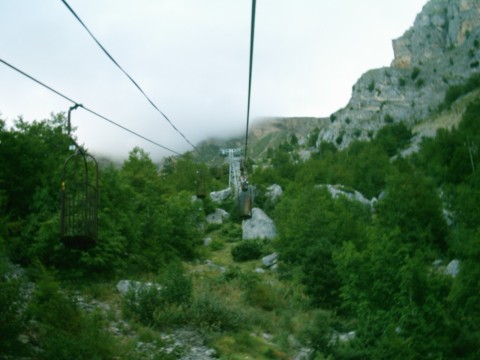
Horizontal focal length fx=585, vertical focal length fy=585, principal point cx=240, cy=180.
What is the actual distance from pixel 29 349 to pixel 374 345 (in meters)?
10.2

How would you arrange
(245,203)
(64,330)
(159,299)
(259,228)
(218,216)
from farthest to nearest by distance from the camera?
(218,216) < (259,228) < (245,203) < (159,299) < (64,330)

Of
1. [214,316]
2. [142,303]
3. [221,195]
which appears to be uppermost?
[221,195]

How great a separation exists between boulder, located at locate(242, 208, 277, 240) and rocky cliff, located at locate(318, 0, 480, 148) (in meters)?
89.6

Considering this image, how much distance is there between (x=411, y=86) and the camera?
14788cm

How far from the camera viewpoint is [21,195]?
2802cm

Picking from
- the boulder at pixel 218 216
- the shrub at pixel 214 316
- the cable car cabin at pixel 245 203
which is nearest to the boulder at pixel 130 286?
the shrub at pixel 214 316

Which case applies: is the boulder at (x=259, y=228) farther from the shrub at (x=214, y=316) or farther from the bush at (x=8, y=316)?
the bush at (x=8, y=316)

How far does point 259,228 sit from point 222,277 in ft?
61.6

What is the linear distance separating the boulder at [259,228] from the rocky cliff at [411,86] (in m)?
89.6

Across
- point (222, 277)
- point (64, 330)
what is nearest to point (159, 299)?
point (64, 330)

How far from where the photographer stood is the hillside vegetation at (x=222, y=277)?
16891mm

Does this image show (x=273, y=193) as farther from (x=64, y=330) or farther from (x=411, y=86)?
(x=411, y=86)

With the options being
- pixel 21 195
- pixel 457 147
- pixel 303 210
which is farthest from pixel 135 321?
pixel 457 147

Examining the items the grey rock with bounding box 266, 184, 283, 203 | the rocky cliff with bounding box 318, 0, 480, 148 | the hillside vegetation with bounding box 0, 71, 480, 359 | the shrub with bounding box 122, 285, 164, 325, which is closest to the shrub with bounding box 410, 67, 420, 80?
the rocky cliff with bounding box 318, 0, 480, 148
